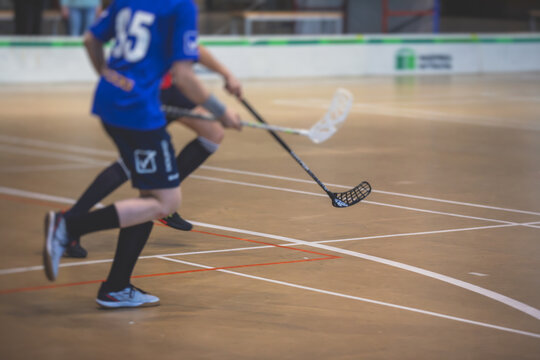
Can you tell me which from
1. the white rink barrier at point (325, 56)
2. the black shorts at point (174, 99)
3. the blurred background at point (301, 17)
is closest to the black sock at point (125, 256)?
the black shorts at point (174, 99)

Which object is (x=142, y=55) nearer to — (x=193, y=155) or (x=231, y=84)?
(x=231, y=84)

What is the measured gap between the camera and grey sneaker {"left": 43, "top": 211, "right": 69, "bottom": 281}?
17.4 ft

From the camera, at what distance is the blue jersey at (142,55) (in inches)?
203

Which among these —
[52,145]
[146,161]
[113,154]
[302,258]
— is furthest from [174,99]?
[52,145]

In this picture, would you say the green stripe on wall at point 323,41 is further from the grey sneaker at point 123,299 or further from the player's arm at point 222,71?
the grey sneaker at point 123,299

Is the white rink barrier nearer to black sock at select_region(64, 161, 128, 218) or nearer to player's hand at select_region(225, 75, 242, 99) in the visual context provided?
black sock at select_region(64, 161, 128, 218)

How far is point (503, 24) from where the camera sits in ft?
131

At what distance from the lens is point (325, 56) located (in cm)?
2448

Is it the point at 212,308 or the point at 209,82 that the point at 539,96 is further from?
the point at 212,308

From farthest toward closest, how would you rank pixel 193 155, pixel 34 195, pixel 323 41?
pixel 323 41 < pixel 34 195 < pixel 193 155

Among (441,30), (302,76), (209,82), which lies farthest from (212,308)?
(441,30)

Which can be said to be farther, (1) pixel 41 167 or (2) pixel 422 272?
(1) pixel 41 167

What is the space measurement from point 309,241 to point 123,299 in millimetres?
1998

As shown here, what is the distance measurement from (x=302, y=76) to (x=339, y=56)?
3.91ft
